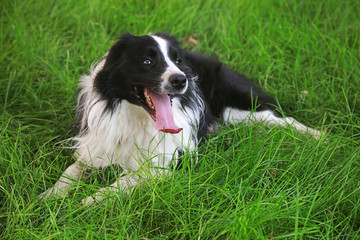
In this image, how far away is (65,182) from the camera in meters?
2.90

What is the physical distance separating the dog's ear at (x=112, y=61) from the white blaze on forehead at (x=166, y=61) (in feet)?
0.60

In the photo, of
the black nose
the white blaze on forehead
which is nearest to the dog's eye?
the white blaze on forehead

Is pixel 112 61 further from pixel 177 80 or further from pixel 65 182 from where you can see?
pixel 65 182

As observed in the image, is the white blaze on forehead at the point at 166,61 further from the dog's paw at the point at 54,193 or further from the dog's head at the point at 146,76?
the dog's paw at the point at 54,193

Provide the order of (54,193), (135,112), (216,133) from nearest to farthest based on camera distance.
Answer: (54,193), (135,112), (216,133)

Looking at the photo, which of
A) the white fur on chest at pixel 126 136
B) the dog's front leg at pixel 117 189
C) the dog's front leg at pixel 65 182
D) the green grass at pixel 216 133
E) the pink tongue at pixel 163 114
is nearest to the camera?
the green grass at pixel 216 133

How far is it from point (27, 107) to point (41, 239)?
6.64ft

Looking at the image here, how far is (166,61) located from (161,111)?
35cm

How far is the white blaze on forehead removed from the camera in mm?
2938

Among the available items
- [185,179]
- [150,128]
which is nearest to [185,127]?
[150,128]

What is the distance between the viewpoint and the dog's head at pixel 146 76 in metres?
2.94

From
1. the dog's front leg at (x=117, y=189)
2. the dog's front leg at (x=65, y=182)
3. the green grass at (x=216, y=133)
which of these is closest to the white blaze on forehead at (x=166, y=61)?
the green grass at (x=216, y=133)

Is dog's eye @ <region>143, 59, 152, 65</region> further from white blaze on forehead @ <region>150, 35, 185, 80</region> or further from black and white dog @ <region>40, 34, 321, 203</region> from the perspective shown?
white blaze on forehead @ <region>150, 35, 185, 80</region>

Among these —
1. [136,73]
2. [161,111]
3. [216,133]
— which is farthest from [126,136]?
[216,133]
